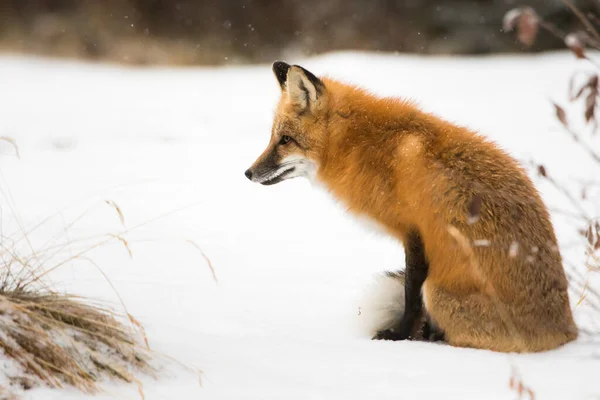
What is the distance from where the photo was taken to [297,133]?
3.76 metres

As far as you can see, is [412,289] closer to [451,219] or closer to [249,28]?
[451,219]

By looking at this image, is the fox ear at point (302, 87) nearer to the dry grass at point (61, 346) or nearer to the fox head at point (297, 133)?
the fox head at point (297, 133)

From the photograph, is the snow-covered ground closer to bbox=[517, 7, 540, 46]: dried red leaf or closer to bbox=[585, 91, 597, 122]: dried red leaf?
bbox=[585, 91, 597, 122]: dried red leaf

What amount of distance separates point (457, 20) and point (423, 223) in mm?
12340

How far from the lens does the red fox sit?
3.06 m

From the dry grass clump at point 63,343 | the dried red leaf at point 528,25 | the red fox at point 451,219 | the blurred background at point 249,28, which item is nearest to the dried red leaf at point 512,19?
the dried red leaf at point 528,25

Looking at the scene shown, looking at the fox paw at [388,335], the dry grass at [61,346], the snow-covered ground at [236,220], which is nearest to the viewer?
the dry grass at [61,346]

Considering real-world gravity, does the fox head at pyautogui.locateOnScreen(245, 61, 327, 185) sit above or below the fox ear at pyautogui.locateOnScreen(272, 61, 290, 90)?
below

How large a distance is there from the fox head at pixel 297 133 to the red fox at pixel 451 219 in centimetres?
2

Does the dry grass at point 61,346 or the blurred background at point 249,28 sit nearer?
the dry grass at point 61,346

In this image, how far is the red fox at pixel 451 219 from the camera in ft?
10.1

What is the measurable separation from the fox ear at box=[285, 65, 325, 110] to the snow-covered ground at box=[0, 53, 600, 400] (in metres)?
0.78

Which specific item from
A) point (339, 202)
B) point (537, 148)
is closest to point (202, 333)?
point (339, 202)

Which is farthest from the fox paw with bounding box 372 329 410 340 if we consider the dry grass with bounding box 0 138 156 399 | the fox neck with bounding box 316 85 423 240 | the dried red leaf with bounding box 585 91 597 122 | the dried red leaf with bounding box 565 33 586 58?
the dried red leaf with bounding box 565 33 586 58
